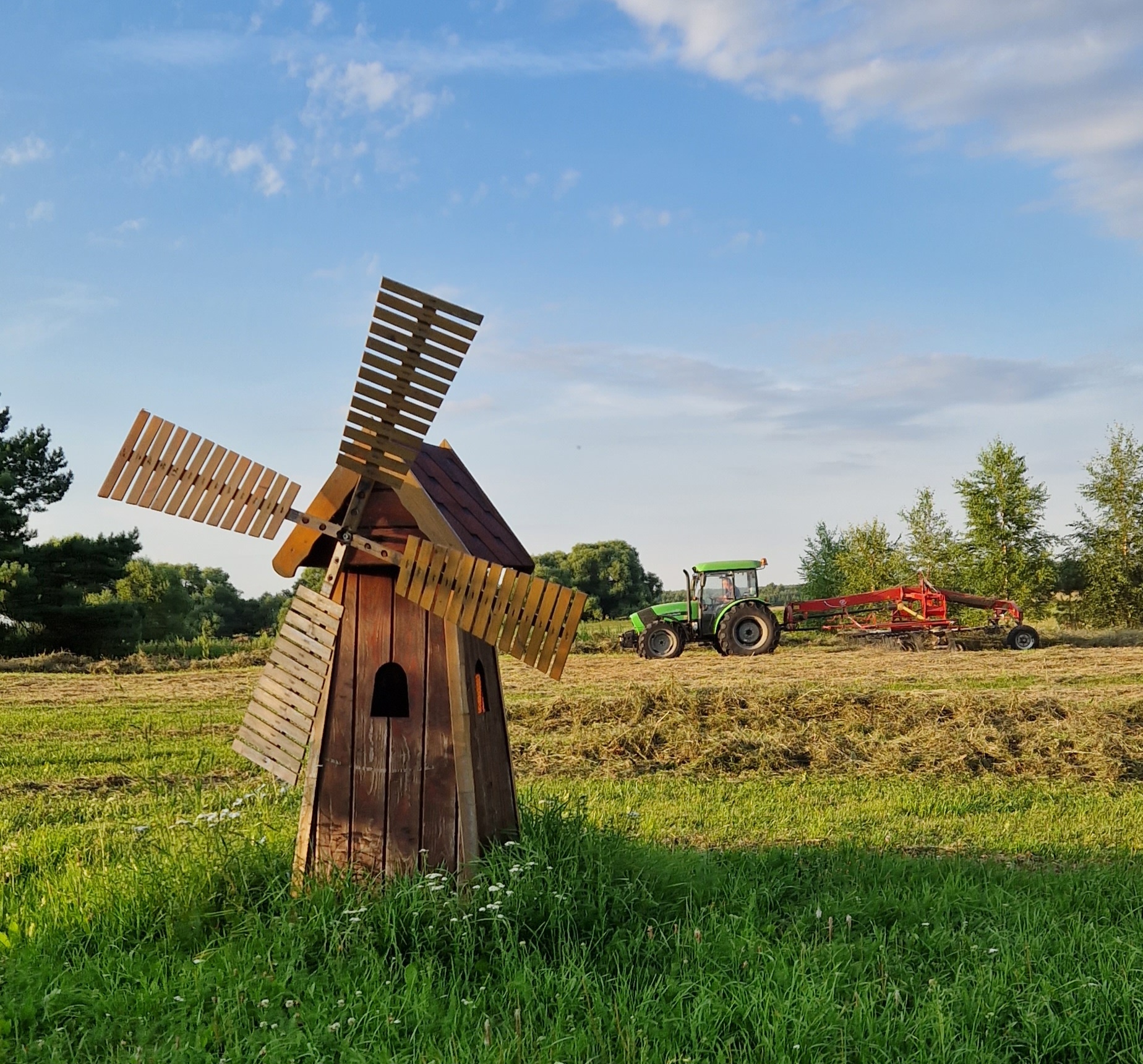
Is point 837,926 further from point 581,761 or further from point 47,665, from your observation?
point 47,665

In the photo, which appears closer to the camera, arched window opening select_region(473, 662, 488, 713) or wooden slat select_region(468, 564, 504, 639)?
wooden slat select_region(468, 564, 504, 639)

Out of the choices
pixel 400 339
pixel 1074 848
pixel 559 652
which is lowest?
pixel 1074 848

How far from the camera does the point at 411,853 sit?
518 cm

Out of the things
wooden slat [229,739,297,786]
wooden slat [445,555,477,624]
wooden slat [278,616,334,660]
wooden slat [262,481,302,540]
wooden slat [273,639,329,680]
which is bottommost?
wooden slat [229,739,297,786]

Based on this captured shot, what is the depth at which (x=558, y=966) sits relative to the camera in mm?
4488

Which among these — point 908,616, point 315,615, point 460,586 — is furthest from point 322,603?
point 908,616

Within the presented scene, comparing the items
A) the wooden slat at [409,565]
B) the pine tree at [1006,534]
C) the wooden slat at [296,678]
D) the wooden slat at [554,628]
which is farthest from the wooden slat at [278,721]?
the pine tree at [1006,534]

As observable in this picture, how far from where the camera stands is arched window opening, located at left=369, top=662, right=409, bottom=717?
5.49 metres

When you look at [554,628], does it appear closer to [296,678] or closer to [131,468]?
[296,678]

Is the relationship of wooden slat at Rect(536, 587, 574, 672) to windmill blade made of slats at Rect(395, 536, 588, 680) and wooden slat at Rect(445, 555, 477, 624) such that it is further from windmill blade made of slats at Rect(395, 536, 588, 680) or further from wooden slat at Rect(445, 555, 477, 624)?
wooden slat at Rect(445, 555, 477, 624)

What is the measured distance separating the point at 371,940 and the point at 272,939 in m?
0.44

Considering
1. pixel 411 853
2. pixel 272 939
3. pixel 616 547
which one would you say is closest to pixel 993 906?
pixel 411 853

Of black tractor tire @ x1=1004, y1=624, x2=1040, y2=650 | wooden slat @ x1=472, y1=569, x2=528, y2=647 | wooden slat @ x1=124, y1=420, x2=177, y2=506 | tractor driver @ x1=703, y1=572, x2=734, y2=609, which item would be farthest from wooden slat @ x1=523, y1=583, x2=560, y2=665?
black tractor tire @ x1=1004, y1=624, x2=1040, y2=650

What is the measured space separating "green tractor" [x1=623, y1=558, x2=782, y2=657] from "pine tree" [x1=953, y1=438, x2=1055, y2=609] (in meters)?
13.7
